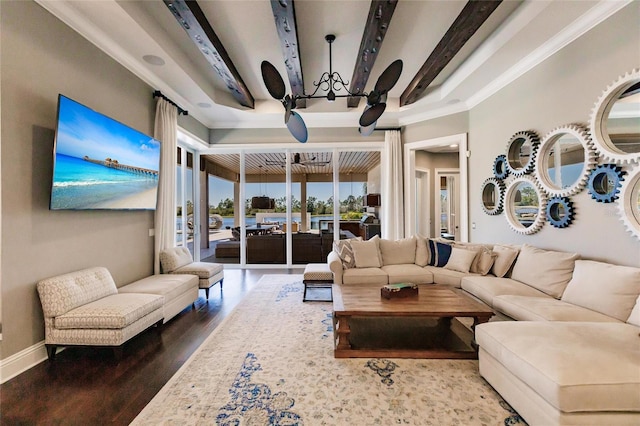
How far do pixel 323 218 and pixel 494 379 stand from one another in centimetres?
493


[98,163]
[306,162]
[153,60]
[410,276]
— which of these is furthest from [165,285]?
[306,162]

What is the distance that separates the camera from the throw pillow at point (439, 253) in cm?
409

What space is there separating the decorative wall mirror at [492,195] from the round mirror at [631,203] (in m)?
1.72

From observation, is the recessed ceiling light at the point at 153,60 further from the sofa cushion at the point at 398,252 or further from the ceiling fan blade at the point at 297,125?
the sofa cushion at the point at 398,252

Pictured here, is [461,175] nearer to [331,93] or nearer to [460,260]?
[460,260]

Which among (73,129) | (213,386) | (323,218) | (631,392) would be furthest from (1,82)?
(323,218)

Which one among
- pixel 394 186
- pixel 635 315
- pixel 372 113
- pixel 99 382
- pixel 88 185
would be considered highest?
pixel 372 113

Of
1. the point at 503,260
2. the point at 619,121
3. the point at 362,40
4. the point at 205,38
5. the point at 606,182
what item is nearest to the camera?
the point at 619,121

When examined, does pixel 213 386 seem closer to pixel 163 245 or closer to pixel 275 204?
pixel 163 245

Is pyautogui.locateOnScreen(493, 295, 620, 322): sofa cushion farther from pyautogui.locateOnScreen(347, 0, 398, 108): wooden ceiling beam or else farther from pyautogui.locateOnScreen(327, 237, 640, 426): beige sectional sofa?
pyautogui.locateOnScreen(347, 0, 398, 108): wooden ceiling beam

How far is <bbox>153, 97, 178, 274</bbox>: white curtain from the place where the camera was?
401 centimetres

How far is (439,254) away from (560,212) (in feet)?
4.99

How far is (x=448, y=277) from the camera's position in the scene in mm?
3732

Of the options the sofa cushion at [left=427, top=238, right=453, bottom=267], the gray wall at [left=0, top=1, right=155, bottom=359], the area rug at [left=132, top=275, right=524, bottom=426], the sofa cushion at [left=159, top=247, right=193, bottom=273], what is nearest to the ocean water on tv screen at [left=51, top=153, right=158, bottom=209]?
the gray wall at [left=0, top=1, right=155, bottom=359]
